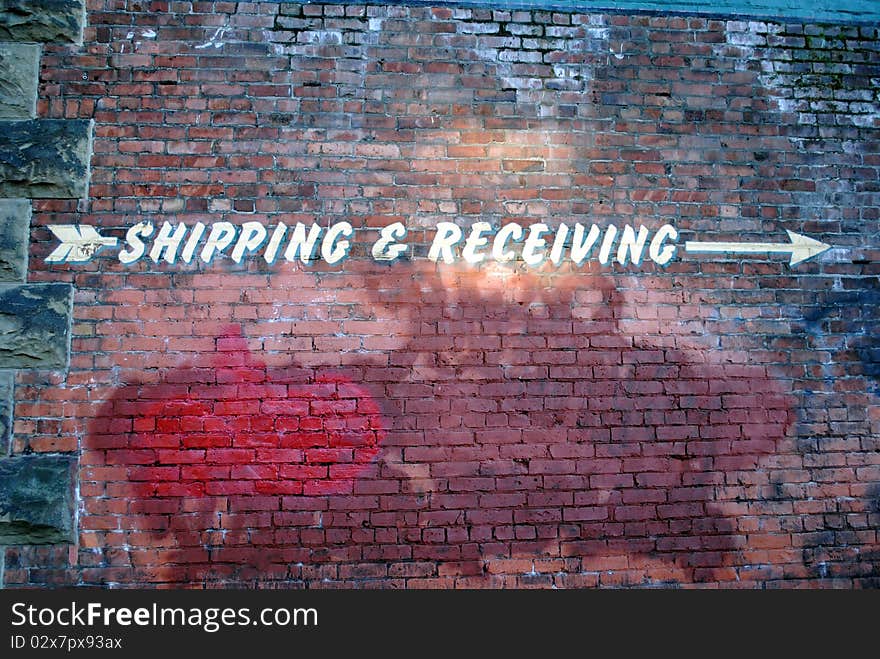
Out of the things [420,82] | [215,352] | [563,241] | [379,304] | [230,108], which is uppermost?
[420,82]

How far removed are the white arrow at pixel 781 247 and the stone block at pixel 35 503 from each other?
3.88m

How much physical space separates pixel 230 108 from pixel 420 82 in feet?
3.82

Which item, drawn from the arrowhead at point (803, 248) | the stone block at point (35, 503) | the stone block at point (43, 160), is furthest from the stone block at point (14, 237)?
the arrowhead at point (803, 248)

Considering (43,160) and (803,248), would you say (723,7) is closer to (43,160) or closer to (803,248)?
(803,248)

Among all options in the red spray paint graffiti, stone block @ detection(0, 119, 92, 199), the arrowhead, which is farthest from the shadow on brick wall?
stone block @ detection(0, 119, 92, 199)

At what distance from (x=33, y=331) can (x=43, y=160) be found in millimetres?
1006

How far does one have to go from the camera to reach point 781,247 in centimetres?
405

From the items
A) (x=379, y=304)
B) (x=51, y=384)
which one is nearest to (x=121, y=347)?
(x=51, y=384)

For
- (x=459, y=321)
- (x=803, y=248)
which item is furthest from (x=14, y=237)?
(x=803, y=248)

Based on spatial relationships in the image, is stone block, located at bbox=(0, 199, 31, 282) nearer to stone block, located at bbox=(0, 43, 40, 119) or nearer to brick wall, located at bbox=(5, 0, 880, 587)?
brick wall, located at bbox=(5, 0, 880, 587)

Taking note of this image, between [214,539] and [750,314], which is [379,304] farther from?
[750,314]

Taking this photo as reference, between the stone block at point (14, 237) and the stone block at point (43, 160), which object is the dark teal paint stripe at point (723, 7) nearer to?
the stone block at point (43, 160)

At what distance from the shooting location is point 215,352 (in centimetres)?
375

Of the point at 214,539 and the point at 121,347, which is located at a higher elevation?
the point at 121,347
